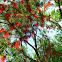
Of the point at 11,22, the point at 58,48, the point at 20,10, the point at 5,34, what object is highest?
the point at 20,10

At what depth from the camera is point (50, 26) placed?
7223 millimetres

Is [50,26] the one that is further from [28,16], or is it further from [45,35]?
[28,16]

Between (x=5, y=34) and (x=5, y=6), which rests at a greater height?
(x=5, y=6)

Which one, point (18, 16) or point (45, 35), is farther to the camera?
point (45, 35)

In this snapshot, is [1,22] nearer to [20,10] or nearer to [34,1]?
[20,10]

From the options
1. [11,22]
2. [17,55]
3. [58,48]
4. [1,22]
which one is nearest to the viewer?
[11,22]

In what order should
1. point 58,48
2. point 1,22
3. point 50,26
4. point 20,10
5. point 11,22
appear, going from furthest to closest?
point 58,48 < point 50,26 < point 1,22 < point 20,10 < point 11,22

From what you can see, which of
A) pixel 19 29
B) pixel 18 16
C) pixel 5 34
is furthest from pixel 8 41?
pixel 18 16

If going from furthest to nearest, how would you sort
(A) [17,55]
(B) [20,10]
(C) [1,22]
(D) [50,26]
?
1. (D) [50,26]
2. (A) [17,55]
3. (C) [1,22]
4. (B) [20,10]

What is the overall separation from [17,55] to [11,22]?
2733 millimetres

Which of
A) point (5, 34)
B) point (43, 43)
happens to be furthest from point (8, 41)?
point (43, 43)

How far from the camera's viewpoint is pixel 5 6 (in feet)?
17.1

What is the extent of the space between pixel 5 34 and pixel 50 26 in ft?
11.3

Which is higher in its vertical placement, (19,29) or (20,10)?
(20,10)
